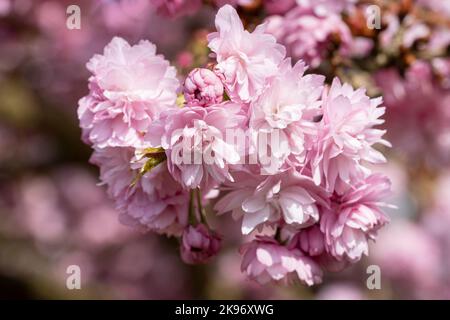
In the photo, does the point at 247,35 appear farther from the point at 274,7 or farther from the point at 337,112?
the point at 274,7

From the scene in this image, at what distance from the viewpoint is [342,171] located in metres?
1.49

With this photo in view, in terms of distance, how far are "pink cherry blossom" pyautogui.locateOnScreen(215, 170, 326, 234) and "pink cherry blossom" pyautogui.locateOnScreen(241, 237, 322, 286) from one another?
8cm

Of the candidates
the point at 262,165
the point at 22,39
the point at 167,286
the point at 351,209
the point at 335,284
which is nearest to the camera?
the point at 262,165

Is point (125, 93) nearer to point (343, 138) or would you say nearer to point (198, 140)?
point (198, 140)

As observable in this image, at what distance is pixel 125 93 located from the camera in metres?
1.56

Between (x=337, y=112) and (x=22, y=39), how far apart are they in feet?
6.93

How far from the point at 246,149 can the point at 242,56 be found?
0.18 m

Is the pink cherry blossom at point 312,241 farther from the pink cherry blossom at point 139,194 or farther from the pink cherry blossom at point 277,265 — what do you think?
the pink cherry blossom at point 139,194

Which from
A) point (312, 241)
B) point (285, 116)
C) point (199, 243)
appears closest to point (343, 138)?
point (285, 116)

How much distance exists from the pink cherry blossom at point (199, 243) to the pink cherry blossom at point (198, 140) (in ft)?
0.66

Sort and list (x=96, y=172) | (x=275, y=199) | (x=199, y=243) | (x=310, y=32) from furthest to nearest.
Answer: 1. (x=96, y=172)
2. (x=310, y=32)
3. (x=199, y=243)
4. (x=275, y=199)

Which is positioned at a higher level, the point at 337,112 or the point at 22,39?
the point at 22,39

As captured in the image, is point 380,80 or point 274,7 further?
point 380,80
